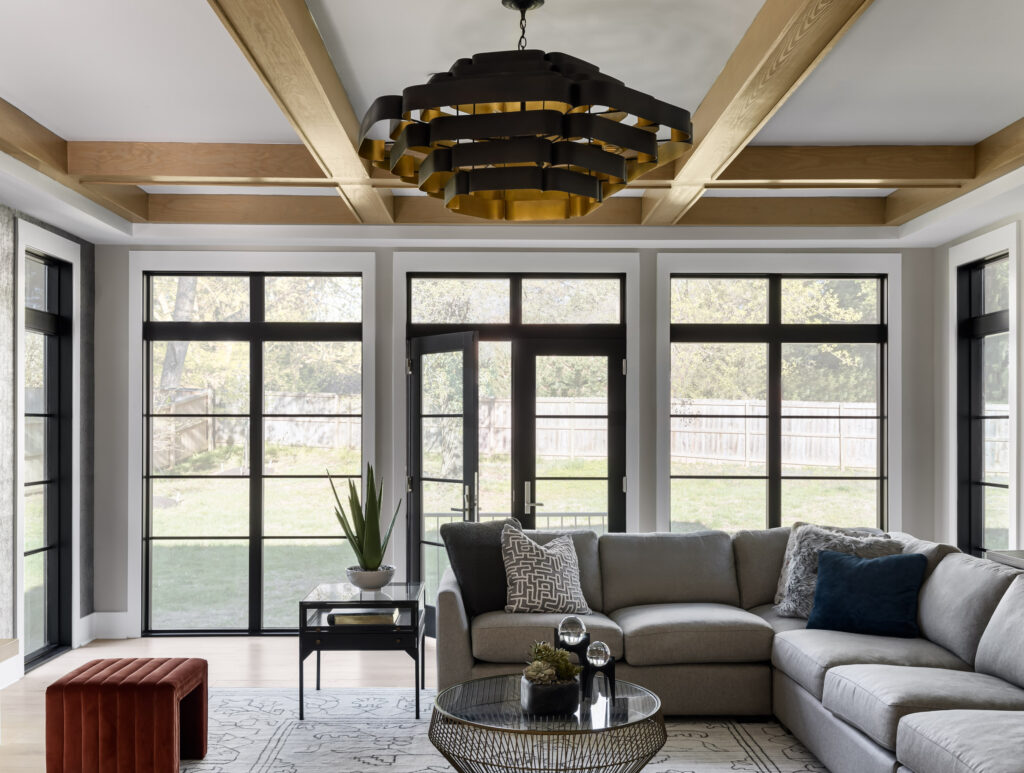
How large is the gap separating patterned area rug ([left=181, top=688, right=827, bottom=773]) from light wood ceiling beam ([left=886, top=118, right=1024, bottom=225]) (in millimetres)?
2881

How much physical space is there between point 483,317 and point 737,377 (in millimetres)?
1785

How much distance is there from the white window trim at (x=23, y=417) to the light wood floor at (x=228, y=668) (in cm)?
18

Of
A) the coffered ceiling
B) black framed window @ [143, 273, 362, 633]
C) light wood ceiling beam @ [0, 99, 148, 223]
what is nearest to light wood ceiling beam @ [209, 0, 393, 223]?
the coffered ceiling

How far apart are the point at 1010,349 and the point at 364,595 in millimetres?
3827

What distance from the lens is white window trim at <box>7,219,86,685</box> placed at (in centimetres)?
496

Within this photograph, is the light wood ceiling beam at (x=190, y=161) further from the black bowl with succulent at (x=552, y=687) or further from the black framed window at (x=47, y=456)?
the black bowl with succulent at (x=552, y=687)

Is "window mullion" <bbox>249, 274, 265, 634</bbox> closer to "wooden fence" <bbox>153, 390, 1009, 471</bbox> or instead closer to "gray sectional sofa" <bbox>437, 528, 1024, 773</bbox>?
"wooden fence" <bbox>153, 390, 1009, 471</bbox>

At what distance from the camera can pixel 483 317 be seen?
241 inches

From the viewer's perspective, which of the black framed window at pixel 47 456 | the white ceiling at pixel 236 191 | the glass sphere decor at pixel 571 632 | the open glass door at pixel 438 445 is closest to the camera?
the glass sphere decor at pixel 571 632

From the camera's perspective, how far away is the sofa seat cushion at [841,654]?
3.68 meters

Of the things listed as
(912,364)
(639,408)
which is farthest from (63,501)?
(912,364)

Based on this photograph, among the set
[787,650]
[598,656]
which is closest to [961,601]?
[787,650]

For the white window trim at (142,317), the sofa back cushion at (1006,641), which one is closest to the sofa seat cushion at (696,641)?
the sofa back cushion at (1006,641)

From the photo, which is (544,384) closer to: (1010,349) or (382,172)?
(382,172)
